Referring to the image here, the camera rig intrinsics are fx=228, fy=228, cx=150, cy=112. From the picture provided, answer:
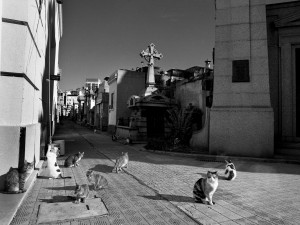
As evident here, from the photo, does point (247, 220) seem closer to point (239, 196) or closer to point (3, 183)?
point (239, 196)

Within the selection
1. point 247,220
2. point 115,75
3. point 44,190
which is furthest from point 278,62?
point 115,75

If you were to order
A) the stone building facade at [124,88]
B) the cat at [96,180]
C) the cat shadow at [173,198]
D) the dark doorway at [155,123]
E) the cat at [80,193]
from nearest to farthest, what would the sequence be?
1. the cat at [80,193]
2. the cat shadow at [173,198]
3. the cat at [96,180]
4. the dark doorway at [155,123]
5. the stone building facade at [124,88]

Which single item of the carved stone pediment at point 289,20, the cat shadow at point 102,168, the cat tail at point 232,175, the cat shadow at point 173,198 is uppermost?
the carved stone pediment at point 289,20

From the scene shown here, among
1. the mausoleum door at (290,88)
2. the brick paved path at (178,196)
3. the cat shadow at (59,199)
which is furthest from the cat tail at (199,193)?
the mausoleum door at (290,88)

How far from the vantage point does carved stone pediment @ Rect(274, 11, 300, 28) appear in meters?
12.3

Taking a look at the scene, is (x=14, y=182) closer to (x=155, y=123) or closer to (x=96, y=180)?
(x=96, y=180)

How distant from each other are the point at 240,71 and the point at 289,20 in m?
4.04

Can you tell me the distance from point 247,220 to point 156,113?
14983mm

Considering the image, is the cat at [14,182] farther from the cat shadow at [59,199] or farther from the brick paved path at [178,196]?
the cat shadow at [59,199]

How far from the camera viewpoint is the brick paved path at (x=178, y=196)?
438 cm

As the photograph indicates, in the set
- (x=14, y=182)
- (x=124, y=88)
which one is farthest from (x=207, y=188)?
(x=124, y=88)

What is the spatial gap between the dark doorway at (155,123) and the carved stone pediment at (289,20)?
10197 mm

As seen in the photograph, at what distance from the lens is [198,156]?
37.7 feet

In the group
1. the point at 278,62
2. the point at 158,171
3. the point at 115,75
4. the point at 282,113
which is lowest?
the point at 158,171
